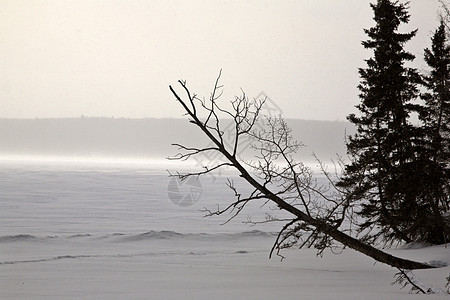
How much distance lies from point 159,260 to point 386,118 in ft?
31.6

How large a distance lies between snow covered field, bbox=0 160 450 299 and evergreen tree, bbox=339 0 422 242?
2.17m

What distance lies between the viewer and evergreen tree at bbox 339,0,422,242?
19.5 m

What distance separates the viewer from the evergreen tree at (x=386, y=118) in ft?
64.0

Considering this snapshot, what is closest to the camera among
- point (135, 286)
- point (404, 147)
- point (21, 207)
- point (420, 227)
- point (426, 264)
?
point (135, 286)

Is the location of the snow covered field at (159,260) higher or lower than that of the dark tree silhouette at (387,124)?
lower

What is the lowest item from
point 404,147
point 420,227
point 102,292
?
point 102,292

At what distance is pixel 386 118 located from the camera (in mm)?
20453

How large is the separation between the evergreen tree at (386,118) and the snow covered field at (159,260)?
217 cm

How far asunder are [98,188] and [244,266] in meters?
36.2

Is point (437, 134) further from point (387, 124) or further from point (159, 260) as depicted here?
point (159, 260)

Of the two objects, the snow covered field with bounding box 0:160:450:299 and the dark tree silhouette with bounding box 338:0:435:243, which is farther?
the dark tree silhouette with bounding box 338:0:435:243

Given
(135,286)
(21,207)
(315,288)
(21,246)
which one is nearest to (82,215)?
(21,207)

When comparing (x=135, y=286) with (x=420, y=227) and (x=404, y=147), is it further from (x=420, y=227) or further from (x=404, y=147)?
(x=404, y=147)

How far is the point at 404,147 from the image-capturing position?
1992 cm
